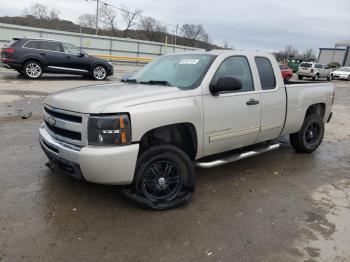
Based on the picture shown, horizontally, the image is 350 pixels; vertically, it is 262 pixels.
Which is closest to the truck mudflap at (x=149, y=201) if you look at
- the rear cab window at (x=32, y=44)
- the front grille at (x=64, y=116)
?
the front grille at (x=64, y=116)

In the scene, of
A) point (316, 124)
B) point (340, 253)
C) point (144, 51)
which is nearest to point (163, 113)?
point (340, 253)

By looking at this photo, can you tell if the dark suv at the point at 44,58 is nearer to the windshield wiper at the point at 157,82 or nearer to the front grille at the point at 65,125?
the windshield wiper at the point at 157,82

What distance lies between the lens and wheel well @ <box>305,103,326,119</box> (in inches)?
246

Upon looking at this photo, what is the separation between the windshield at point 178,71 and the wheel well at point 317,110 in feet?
8.67

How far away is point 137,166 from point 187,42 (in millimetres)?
80182

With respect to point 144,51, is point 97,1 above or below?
above

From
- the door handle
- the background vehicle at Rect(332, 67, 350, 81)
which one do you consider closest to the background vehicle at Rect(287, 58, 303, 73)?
→ the background vehicle at Rect(332, 67, 350, 81)

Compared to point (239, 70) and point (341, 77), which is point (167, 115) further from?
point (341, 77)

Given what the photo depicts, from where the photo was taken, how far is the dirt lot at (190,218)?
10.1 ft

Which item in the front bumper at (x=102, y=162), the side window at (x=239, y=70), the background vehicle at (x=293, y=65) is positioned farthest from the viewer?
the background vehicle at (x=293, y=65)

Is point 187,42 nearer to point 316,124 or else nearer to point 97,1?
point 97,1

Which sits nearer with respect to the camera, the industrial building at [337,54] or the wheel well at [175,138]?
the wheel well at [175,138]

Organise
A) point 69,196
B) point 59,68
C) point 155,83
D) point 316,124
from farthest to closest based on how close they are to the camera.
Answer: point 59,68, point 316,124, point 155,83, point 69,196

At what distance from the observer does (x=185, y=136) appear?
4.17m
